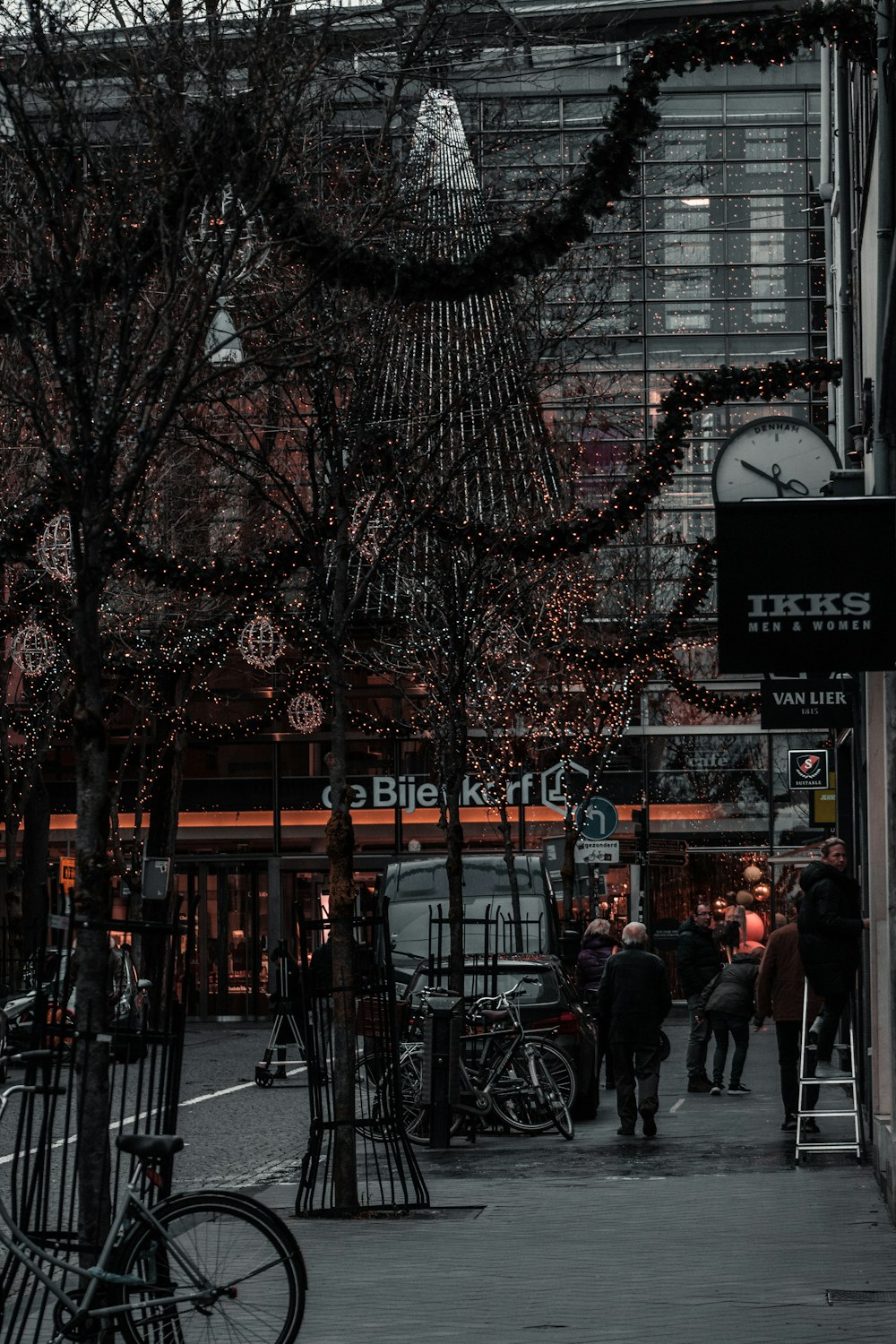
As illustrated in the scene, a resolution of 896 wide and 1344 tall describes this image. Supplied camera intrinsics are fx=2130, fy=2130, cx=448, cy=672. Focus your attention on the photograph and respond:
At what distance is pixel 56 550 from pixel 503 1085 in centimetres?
895

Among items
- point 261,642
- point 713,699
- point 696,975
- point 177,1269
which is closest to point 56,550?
point 261,642

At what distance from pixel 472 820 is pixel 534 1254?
33149 millimetres

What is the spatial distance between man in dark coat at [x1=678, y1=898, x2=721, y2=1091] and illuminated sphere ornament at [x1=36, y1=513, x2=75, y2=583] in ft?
26.4

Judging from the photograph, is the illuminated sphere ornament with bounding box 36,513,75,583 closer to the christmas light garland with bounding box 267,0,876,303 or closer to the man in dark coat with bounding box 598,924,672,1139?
the man in dark coat with bounding box 598,924,672,1139

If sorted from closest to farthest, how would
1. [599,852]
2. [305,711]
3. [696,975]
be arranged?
[696,975] < [599,852] < [305,711]

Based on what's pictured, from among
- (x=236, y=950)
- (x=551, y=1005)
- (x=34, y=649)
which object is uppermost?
(x=34, y=649)

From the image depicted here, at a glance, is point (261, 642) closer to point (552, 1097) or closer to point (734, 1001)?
point (734, 1001)

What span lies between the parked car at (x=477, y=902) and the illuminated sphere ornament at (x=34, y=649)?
6040 millimetres

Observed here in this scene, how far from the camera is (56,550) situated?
937 inches

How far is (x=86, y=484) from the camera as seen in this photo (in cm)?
747

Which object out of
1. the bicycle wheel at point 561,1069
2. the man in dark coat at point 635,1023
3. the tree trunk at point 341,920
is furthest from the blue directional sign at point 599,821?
the tree trunk at point 341,920

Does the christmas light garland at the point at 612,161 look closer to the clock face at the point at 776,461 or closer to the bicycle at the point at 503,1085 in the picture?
the clock face at the point at 776,461

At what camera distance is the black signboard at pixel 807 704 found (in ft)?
57.7

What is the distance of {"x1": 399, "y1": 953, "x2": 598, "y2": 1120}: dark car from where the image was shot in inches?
758
